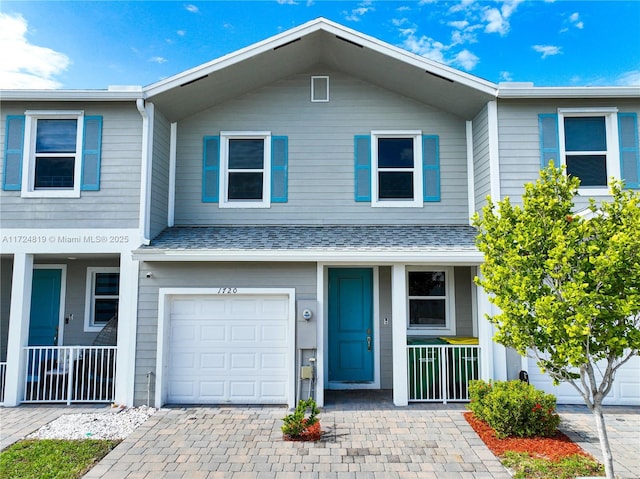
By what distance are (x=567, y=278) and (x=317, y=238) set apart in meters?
4.40

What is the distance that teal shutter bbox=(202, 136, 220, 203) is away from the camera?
8781mm

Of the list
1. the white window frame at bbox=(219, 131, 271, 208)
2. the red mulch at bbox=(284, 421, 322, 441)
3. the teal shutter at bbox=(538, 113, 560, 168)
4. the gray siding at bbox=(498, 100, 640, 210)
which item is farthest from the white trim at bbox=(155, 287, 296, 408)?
the teal shutter at bbox=(538, 113, 560, 168)

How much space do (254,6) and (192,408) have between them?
26.7 feet

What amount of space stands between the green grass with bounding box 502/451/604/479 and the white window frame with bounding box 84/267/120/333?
8482 millimetres

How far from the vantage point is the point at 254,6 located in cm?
874

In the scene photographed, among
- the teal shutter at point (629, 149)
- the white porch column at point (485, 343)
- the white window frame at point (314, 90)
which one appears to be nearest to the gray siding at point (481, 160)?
the white porch column at point (485, 343)

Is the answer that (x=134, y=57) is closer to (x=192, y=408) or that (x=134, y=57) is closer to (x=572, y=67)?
(x=192, y=408)

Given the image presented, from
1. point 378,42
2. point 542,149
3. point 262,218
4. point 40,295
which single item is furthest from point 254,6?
point 40,295

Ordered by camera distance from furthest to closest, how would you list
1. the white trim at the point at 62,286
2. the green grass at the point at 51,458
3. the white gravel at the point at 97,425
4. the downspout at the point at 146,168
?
1. the white trim at the point at 62,286
2. the downspout at the point at 146,168
3. the white gravel at the point at 97,425
4. the green grass at the point at 51,458

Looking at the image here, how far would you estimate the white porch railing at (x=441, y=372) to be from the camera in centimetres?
755

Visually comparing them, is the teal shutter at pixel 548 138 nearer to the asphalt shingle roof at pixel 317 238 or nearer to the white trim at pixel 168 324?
the asphalt shingle roof at pixel 317 238

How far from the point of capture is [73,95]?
7.71m

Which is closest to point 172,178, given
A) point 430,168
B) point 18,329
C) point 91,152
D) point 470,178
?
point 91,152

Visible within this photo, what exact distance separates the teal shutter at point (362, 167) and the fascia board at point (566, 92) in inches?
108
